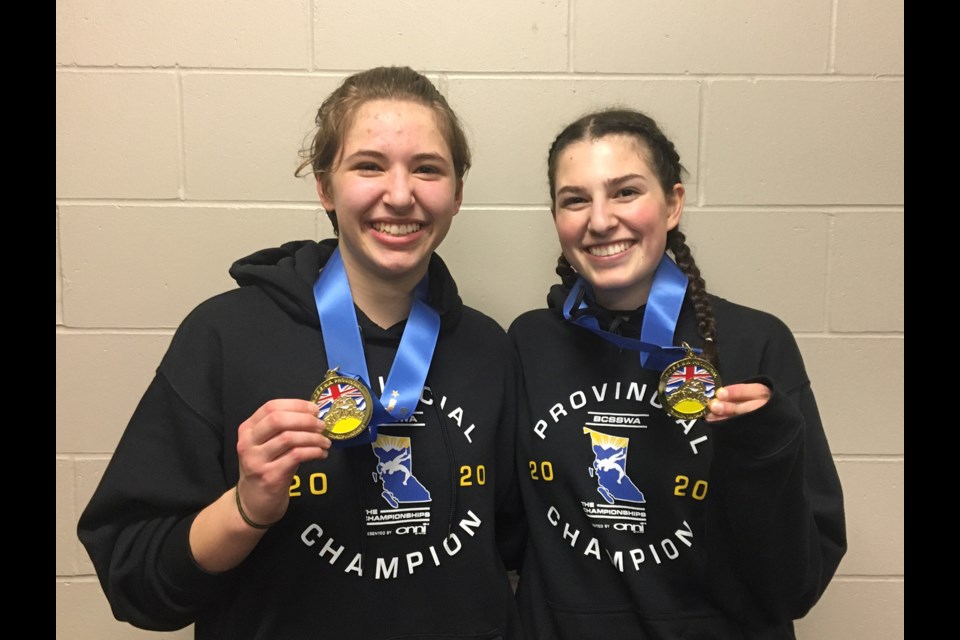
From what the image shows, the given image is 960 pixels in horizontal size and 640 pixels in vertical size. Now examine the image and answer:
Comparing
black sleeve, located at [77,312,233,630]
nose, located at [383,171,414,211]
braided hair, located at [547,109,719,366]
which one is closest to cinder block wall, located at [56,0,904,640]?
braided hair, located at [547,109,719,366]

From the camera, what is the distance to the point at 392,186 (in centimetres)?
150

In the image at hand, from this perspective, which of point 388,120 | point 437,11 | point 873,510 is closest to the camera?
point 388,120

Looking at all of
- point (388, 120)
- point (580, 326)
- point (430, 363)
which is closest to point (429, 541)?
point (430, 363)

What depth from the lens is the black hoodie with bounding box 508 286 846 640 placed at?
1520 mm

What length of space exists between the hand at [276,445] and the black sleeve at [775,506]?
806 mm

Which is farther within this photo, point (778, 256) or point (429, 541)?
point (778, 256)

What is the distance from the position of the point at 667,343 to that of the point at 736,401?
30 cm

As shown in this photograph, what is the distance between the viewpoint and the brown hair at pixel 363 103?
154 centimetres

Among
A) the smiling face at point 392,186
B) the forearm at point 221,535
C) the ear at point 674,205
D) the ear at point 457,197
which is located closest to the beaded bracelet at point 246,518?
the forearm at point 221,535

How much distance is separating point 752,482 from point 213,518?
1.09m

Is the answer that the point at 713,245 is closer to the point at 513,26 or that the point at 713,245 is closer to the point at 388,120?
the point at 513,26

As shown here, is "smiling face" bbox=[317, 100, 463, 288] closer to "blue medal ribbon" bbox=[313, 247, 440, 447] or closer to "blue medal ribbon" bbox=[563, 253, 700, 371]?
"blue medal ribbon" bbox=[313, 247, 440, 447]

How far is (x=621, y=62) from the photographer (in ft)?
6.77

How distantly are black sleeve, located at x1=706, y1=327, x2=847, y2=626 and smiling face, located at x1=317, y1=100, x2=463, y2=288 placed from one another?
0.77 m
